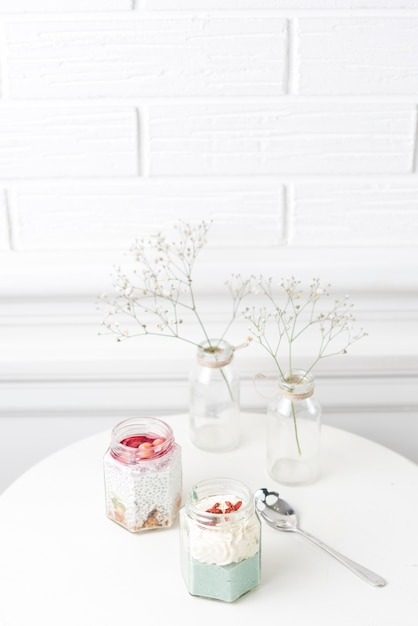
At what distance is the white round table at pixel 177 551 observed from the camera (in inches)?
34.5

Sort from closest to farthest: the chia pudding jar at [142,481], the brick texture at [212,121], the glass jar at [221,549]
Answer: the glass jar at [221,549]
the chia pudding jar at [142,481]
the brick texture at [212,121]

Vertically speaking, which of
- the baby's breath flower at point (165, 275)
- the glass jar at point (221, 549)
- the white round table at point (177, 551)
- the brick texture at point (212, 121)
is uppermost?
the brick texture at point (212, 121)

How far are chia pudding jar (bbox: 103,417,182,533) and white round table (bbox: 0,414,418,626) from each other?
0.02 meters

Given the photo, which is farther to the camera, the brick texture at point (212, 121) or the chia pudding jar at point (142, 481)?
the brick texture at point (212, 121)

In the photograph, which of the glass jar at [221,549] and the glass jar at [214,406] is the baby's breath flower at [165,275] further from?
the glass jar at [221,549]

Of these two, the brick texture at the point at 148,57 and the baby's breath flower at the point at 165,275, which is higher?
the brick texture at the point at 148,57

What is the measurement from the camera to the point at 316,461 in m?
1.12

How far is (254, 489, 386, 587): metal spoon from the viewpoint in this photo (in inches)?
36.4

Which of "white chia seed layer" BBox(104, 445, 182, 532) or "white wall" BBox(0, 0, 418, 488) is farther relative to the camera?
"white wall" BBox(0, 0, 418, 488)

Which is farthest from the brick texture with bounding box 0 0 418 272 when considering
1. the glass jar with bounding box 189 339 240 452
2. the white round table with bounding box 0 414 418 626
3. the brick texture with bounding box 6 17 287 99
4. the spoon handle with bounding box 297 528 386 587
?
the spoon handle with bounding box 297 528 386 587

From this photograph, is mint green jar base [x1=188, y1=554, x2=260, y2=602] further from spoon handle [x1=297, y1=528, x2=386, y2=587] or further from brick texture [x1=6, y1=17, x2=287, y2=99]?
brick texture [x1=6, y1=17, x2=287, y2=99]

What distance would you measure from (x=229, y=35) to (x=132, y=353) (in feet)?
1.79

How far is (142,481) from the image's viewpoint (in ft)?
3.23

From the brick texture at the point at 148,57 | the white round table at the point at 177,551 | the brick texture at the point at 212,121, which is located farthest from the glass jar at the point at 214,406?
the brick texture at the point at 148,57
